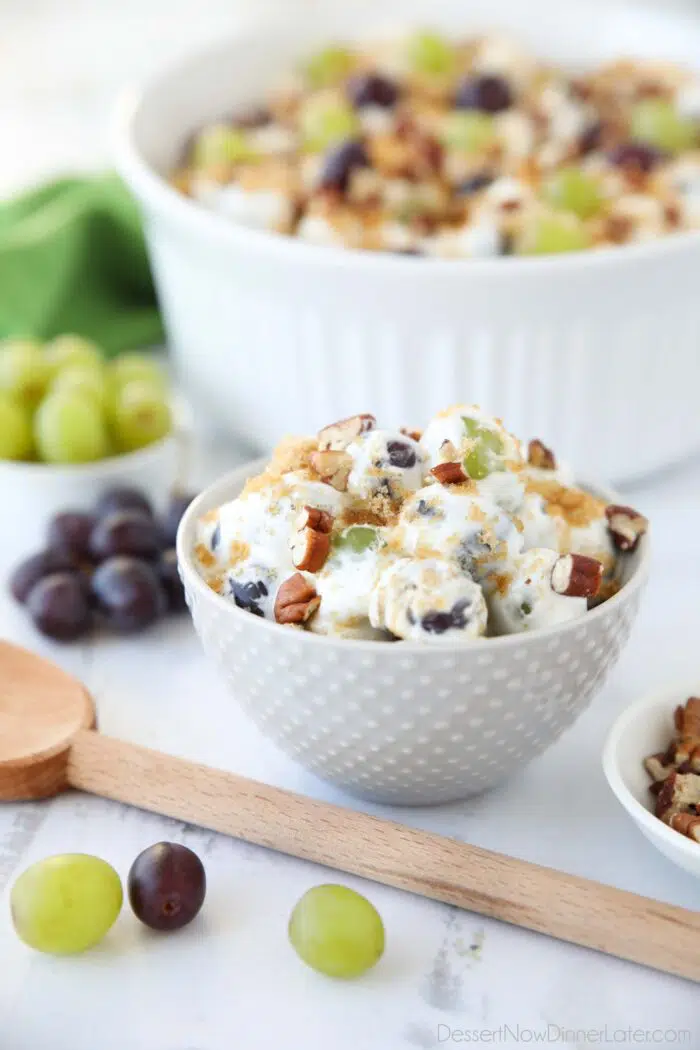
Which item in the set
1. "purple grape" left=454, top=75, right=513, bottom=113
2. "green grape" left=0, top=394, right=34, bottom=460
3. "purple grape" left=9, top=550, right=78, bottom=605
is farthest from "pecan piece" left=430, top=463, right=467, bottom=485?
"purple grape" left=454, top=75, right=513, bottom=113

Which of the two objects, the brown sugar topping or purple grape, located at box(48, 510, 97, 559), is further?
purple grape, located at box(48, 510, 97, 559)

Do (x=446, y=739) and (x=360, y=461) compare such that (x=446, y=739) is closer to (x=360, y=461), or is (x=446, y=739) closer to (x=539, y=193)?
(x=360, y=461)

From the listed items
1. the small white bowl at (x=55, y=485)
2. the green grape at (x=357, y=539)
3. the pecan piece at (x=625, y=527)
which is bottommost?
the small white bowl at (x=55, y=485)

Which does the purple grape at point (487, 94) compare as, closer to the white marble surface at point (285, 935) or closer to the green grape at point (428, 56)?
the green grape at point (428, 56)

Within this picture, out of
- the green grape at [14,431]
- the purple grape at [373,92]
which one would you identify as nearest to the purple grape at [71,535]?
the green grape at [14,431]

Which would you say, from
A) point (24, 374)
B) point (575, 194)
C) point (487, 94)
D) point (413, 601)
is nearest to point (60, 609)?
point (24, 374)

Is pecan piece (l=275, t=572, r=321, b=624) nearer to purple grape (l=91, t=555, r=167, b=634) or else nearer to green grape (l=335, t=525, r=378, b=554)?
green grape (l=335, t=525, r=378, b=554)
